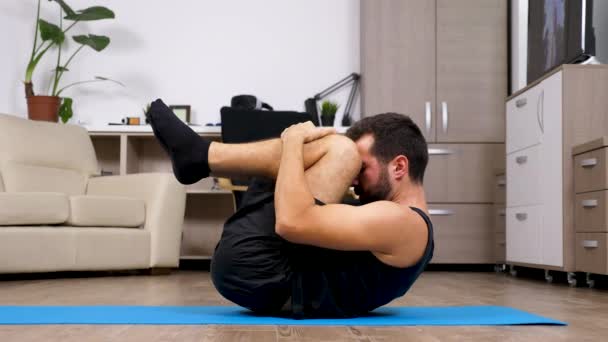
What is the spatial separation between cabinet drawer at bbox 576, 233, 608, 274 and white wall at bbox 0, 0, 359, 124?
2.44 m

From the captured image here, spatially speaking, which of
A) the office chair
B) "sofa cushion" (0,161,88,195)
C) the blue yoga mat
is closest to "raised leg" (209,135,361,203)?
the blue yoga mat

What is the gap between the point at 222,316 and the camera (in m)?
2.20

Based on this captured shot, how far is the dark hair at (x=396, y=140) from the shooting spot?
204cm

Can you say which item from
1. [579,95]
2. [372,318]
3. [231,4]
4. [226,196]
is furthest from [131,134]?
[372,318]

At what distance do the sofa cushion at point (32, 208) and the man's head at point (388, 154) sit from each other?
96.9 inches

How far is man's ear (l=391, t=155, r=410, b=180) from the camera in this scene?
6.72 feet

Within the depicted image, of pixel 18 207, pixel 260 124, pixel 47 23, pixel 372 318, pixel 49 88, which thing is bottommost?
pixel 372 318

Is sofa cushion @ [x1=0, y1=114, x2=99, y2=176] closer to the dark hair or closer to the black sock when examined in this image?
the black sock

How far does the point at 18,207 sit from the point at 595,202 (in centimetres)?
283

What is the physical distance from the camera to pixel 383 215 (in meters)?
1.90

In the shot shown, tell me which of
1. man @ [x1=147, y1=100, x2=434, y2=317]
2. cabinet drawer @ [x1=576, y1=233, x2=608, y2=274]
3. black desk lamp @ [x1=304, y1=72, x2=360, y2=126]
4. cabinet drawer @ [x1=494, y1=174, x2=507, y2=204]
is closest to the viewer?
man @ [x1=147, y1=100, x2=434, y2=317]

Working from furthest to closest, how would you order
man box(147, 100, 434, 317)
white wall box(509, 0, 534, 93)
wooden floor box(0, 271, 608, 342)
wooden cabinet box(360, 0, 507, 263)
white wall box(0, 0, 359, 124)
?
white wall box(0, 0, 359, 124) → wooden cabinet box(360, 0, 507, 263) → white wall box(509, 0, 534, 93) → man box(147, 100, 434, 317) → wooden floor box(0, 271, 608, 342)

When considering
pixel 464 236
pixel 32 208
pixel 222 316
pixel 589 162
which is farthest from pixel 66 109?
pixel 222 316

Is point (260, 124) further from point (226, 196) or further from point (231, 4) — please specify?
point (231, 4)
